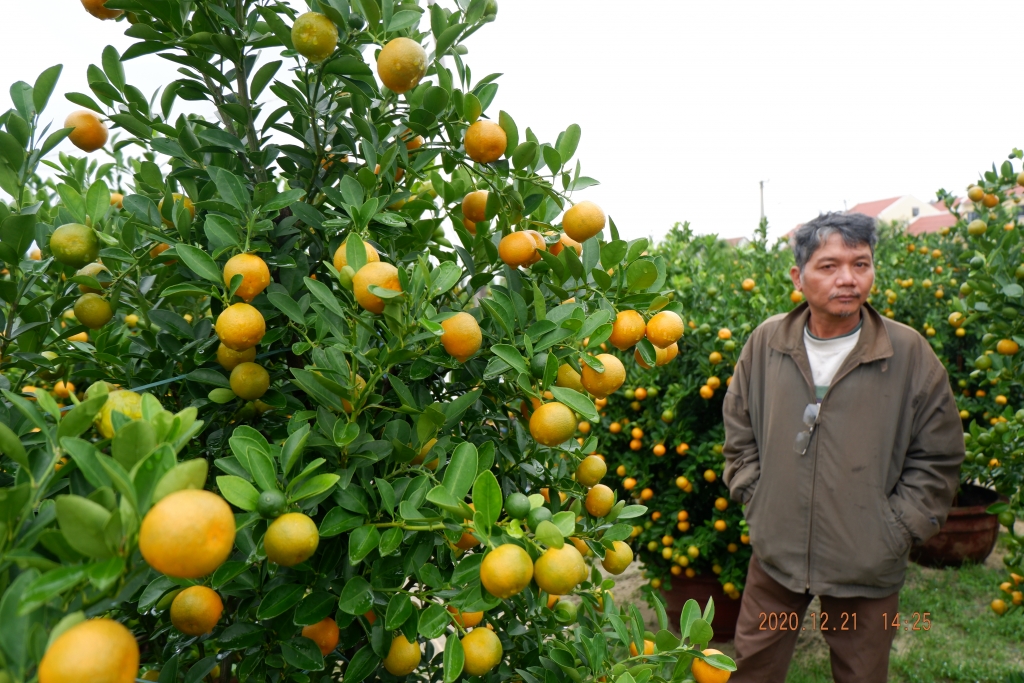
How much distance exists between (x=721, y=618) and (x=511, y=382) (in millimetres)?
3143

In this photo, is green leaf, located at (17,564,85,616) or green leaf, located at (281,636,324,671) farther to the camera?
green leaf, located at (281,636,324,671)

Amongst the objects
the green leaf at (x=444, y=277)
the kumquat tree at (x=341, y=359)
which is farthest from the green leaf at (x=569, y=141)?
the green leaf at (x=444, y=277)

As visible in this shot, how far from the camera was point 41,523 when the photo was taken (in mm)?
603

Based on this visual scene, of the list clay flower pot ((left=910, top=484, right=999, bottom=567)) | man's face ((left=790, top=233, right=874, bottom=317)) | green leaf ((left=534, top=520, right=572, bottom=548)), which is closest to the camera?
green leaf ((left=534, top=520, right=572, bottom=548))

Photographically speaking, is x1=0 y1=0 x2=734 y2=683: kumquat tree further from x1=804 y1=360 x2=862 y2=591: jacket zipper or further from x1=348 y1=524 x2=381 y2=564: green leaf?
x1=804 y1=360 x2=862 y2=591: jacket zipper

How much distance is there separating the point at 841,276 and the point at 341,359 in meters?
2.24

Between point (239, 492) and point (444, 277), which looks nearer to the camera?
point (239, 492)

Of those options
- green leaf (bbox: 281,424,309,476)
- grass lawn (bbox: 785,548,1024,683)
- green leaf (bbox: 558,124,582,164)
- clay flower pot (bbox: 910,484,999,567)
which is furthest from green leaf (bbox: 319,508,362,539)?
clay flower pot (bbox: 910,484,999,567)

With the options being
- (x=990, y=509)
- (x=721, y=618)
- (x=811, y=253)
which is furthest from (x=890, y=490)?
(x=721, y=618)

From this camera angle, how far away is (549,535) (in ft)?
2.39

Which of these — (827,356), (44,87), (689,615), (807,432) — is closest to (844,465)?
(807,432)

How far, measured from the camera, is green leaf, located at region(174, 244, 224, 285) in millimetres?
846

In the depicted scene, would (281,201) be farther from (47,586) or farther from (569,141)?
(47,586)

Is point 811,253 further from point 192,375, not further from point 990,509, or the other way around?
point 192,375
